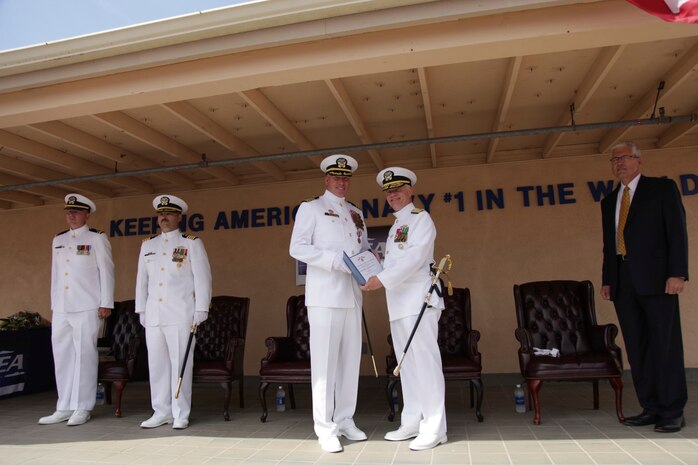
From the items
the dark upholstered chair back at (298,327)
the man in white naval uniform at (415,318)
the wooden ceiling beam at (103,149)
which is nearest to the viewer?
the man in white naval uniform at (415,318)

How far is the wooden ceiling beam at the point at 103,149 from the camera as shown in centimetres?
491

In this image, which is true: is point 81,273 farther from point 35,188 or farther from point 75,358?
point 35,188

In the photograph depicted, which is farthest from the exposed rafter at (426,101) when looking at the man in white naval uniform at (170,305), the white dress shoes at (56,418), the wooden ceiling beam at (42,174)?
the wooden ceiling beam at (42,174)

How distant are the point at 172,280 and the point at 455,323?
2.85 metres

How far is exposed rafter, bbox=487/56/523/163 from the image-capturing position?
3947mm

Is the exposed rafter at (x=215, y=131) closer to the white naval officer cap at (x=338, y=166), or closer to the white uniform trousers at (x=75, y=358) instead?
the white naval officer cap at (x=338, y=166)

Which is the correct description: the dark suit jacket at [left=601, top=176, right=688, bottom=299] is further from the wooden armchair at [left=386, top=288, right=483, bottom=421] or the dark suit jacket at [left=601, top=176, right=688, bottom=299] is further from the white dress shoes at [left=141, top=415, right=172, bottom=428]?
the white dress shoes at [left=141, top=415, right=172, bottom=428]

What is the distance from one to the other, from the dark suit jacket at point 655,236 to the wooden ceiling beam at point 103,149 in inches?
206

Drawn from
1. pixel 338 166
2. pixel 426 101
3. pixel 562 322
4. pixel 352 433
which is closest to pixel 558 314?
pixel 562 322

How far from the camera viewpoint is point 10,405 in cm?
551

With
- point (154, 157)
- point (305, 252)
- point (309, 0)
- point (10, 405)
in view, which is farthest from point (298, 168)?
point (10, 405)

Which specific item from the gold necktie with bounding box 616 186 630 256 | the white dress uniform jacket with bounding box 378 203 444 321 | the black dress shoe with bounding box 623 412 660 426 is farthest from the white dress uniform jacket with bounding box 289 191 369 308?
the black dress shoe with bounding box 623 412 660 426

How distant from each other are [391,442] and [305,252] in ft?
4.75

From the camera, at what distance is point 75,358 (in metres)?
4.54
